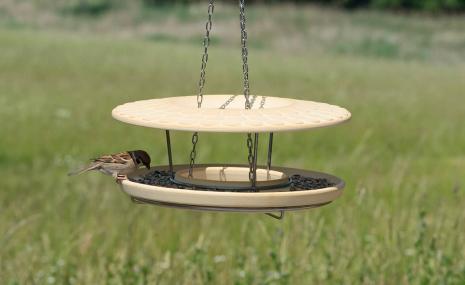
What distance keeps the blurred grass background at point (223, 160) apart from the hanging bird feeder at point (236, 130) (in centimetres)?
113

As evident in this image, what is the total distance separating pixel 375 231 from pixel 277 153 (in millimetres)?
6227

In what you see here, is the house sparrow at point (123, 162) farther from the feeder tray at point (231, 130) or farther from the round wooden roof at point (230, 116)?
the round wooden roof at point (230, 116)

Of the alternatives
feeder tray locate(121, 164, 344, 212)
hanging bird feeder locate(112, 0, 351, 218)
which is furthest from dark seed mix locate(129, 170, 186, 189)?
feeder tray locate(121, 164, 344, 212)

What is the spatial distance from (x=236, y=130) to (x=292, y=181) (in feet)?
2.75

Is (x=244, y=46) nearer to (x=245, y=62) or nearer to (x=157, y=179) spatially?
(x=245, y=62)

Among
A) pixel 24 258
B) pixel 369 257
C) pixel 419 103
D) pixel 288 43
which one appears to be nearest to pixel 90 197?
pixel 24 258

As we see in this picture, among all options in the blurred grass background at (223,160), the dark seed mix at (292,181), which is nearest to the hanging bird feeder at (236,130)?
the dark seed mix at (292,181)

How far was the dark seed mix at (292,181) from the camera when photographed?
417cm

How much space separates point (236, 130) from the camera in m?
3.56

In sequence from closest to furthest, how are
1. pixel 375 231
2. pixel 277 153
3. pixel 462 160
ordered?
pixel 375 231 < pixel 462 160 < pixel 277 153

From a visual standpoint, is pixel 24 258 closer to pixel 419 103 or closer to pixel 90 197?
pixel 90 197

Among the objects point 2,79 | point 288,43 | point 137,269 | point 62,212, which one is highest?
point 137,269

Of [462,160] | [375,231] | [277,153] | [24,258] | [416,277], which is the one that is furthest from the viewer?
[277,153]

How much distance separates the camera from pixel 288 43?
42.7 m
